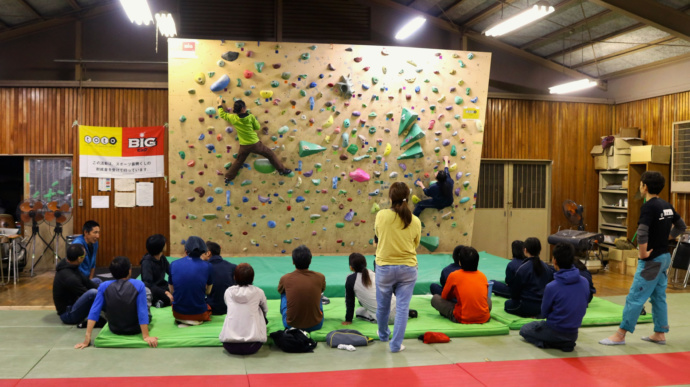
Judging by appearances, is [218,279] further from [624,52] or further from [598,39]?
[624,52]

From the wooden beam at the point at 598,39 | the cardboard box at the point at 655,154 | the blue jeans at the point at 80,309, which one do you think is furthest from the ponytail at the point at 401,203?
the cardboard box at the point at 655,154

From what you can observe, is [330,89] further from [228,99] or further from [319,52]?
[228,99]

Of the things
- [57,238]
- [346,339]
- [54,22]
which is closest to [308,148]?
[346,339]

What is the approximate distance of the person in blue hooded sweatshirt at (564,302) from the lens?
15.8ft

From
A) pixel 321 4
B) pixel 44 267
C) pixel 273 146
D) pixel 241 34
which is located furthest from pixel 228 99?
pixel 44 267

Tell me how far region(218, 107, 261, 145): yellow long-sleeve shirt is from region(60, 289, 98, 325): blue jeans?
3.51 m

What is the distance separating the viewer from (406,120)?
8781 millimetres

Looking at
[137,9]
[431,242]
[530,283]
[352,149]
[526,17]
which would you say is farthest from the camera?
[431,242]

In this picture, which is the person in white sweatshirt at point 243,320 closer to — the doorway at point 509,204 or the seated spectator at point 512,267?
the seated spectator at point 512,267

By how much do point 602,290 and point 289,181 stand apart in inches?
196

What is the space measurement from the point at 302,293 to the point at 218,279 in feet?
3.72

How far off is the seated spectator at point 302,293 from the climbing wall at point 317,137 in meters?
3.77

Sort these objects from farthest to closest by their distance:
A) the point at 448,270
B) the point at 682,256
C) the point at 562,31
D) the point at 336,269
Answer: the point at 562,31 < the point at 682,256 < the point at 336,269 < the point at 448,270

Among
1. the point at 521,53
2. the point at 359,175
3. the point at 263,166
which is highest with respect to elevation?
the point at 521,53
